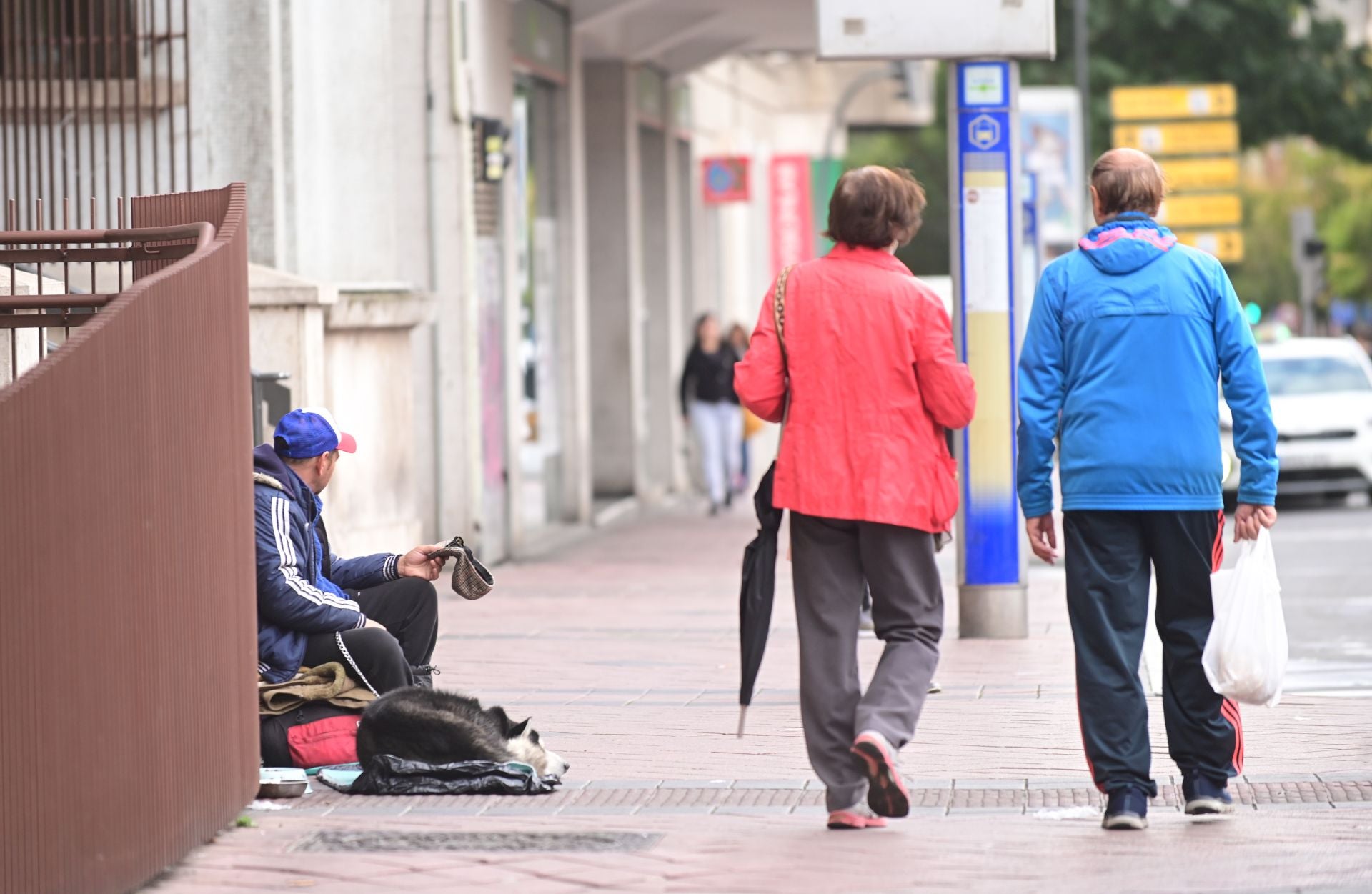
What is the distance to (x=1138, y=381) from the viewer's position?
6039mm

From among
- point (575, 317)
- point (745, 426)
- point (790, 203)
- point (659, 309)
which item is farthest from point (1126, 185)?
point (790, 203)

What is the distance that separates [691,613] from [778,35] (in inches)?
466

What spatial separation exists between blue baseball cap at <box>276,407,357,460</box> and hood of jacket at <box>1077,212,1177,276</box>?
7.80 feet

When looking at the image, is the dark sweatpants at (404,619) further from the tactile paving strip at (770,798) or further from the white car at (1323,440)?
the white car at (1323,440)

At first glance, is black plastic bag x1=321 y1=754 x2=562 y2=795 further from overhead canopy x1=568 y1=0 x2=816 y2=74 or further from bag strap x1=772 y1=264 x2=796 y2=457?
overhead canopy x1=568 y1=0 x2=816 y2=74

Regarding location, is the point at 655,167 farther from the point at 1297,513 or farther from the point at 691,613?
the point at 691,613

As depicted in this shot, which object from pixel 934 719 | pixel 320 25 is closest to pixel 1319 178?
pixel 320 25

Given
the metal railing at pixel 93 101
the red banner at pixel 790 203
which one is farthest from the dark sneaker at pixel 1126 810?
the red banner at pixel 790 203

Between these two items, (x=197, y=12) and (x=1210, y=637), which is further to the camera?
(x=197, y=12)

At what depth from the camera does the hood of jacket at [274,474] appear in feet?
23.0

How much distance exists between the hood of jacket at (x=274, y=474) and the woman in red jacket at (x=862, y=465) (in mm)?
1685

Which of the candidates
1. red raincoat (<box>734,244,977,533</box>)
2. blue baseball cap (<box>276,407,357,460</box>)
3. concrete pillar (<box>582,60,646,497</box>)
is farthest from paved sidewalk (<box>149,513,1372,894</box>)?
concrete pillar (<box>582,60,646,497</box>)

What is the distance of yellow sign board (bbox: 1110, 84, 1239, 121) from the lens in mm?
33344

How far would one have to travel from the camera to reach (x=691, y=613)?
12.5m
